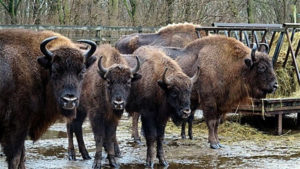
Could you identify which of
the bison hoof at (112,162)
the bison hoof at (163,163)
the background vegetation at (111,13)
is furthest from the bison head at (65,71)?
the background vegetation at (111,13)

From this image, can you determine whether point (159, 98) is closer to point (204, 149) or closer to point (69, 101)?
point (204, 149)

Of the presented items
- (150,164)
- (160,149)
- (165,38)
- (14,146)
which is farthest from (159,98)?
(165,38)

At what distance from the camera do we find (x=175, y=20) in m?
25.3

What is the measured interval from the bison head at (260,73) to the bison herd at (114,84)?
22 millimetres

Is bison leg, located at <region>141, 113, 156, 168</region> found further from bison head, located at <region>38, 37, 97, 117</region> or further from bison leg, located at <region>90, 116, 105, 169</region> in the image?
bison head, located at <region>38, 37, 97, 117</region>

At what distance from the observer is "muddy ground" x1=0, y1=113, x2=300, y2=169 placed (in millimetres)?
9680

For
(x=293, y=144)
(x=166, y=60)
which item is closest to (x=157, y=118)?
(x=166, y=60)

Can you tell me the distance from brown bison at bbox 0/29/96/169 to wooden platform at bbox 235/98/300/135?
6.06m

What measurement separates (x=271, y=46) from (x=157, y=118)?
21.1ft

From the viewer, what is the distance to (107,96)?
915 cm

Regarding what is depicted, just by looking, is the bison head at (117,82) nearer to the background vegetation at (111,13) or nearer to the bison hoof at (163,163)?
the bison hoof at (163,163)

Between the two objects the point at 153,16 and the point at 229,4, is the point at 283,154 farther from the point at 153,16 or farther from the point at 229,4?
the point at 229,4

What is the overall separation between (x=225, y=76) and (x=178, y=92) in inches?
107

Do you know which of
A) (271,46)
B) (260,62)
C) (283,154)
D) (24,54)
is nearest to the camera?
(24,54)
